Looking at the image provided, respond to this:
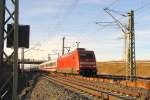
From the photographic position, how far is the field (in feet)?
212

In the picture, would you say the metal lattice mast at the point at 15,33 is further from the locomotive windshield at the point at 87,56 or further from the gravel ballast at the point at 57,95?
the locomotive windshield at the point at 87,56

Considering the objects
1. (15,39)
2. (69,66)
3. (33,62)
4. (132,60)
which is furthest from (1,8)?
(33,62)

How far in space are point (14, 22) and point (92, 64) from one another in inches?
1321

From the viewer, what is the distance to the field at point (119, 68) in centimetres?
6469

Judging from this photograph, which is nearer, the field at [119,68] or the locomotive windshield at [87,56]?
the locomotive windshield at [87,56]

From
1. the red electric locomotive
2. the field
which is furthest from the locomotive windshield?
the field

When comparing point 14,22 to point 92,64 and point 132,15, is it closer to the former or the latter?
point 132,15

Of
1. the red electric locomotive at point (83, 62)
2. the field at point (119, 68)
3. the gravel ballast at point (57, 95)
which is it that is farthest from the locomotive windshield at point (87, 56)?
the field at point (119, 68)

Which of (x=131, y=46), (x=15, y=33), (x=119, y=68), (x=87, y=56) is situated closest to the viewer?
(x=15, y=33)

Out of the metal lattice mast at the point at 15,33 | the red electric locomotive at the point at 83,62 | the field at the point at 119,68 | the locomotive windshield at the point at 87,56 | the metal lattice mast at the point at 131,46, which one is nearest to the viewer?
the metal lattice mast at the point at 15,33

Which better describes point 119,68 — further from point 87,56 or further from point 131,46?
point 131,46

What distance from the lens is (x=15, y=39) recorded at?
39.0 ft

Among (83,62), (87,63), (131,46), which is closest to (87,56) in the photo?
(87,63)

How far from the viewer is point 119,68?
74.9 meters
